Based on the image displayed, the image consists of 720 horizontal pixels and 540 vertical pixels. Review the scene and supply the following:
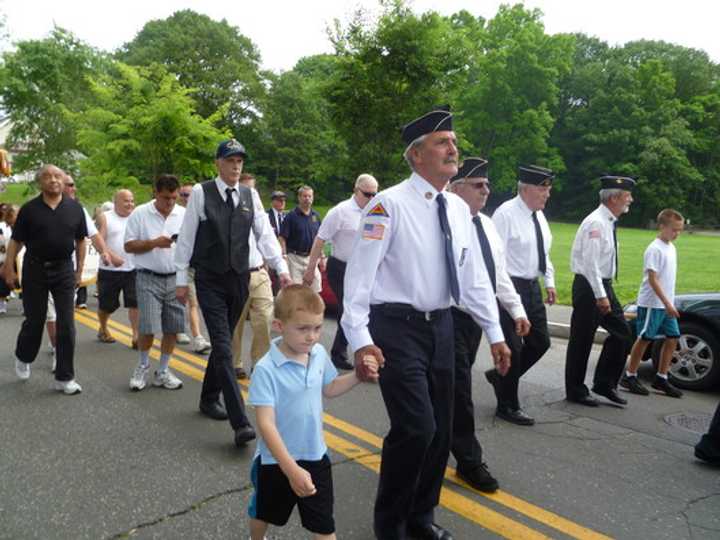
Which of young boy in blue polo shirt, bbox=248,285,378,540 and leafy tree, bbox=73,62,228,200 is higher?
leafy tree, bbox=73,62,228,200

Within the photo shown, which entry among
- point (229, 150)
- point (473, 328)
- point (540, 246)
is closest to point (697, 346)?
point (540, 246)

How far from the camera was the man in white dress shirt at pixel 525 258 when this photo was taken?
5.05 m

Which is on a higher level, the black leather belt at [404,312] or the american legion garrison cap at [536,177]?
the american legion garrison cap at [536,177]

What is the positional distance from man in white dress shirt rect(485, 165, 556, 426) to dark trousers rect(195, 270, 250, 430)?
6.97 feet

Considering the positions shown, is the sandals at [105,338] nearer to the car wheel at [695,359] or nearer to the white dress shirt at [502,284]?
the white dress shirt at [502,284]

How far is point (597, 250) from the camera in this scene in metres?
5.52

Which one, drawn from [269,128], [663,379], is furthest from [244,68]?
[663,379]

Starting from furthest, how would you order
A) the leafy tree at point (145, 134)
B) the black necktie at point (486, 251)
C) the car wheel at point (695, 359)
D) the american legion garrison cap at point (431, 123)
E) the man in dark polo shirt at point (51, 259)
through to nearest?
the leafy tree at point (145, 134) → the car wheel at point (695, 359) → the man in dark polo shirt at point (51, 259) → the black necktie at point (486, 251) → the american legion garrison cap at point (431, 123)

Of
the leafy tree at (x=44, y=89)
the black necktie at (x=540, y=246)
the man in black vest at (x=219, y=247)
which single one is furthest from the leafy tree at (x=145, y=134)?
the leafy tree at (x=44, y=89)

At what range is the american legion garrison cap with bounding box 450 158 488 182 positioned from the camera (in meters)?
4.41

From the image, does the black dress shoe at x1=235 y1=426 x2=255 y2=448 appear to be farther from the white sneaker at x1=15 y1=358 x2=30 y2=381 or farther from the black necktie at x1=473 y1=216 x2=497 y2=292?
the white sneaker at x1=15 y1=358 x2=30 y2=381

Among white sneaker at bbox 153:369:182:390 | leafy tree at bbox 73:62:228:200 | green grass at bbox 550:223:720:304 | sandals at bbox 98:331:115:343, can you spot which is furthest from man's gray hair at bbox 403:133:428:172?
leafy tree at bbox 73:62:228:200

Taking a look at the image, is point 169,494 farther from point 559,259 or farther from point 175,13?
point 175,13

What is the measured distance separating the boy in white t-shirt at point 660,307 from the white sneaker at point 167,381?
14.4 ft
